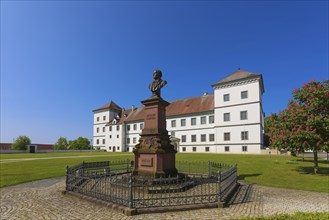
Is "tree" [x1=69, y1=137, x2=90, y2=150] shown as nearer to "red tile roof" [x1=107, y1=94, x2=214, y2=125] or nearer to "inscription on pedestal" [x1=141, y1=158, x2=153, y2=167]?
"red tile roof" [x1=107, y1=94, x2=214, y2=125]

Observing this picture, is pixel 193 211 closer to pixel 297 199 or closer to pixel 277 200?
pixel 277 200

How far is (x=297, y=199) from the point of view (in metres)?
8.05

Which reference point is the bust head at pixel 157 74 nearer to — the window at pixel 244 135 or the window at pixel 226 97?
the window at pixel 244 135

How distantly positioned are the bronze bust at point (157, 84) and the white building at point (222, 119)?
3130cm

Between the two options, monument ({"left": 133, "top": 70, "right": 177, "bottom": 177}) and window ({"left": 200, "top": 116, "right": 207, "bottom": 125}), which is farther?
window ({"left": 200, "top": 116, "right": 207, "bottom": 125})

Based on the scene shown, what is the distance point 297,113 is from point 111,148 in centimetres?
5640

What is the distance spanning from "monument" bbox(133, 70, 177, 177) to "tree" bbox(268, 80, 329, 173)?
883cm

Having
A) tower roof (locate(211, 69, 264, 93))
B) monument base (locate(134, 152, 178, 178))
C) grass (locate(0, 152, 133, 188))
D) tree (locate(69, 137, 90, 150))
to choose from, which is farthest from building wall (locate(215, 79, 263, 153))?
tree (locate(69, 137, 90, 150))

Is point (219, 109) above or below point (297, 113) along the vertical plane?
above

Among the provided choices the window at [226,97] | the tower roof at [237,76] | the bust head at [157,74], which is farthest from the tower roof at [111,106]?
the bust head at [157,74]

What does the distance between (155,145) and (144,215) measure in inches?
151

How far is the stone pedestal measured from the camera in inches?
372

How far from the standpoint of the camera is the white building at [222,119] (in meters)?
38.1

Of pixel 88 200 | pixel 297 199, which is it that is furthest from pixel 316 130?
pixel 88 200
